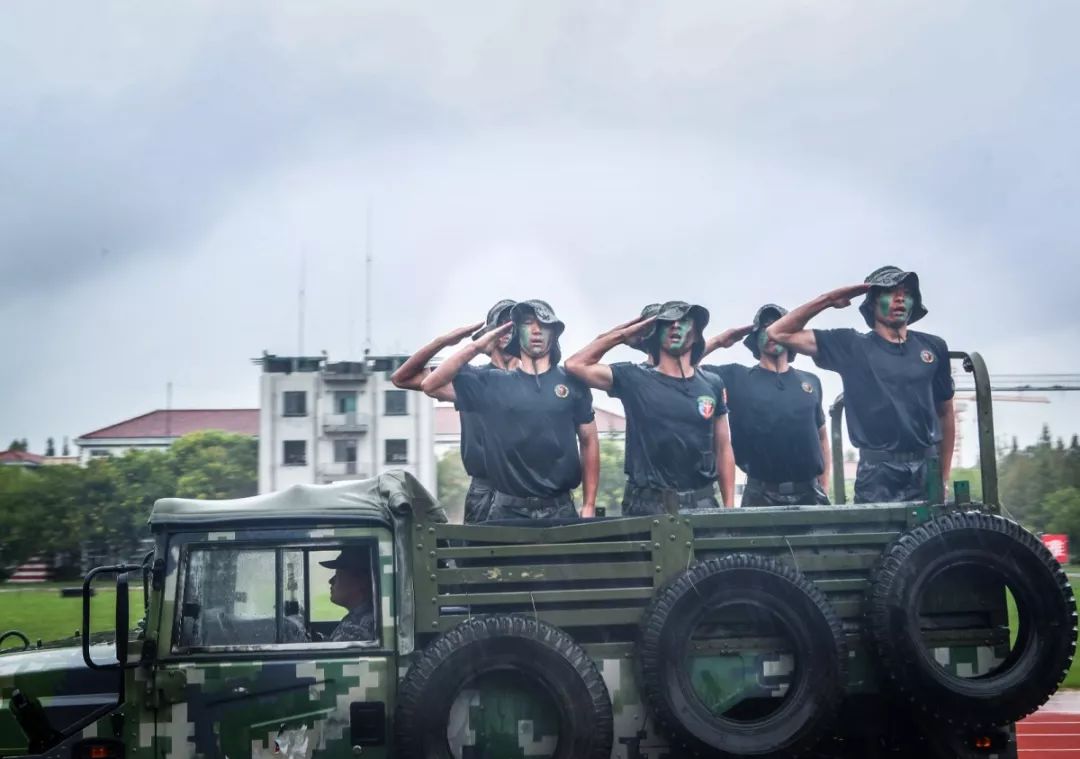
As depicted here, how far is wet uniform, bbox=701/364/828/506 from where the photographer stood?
19.2 feet

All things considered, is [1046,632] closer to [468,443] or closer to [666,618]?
[666,618]

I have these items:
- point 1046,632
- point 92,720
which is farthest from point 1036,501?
point 92,720

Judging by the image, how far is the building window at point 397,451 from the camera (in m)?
43.7

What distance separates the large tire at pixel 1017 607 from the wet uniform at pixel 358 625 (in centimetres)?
210

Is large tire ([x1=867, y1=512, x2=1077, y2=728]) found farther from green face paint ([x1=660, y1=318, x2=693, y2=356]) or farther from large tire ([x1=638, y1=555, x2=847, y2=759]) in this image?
green face paint ([x1=660, y1=318, x2=693, y2=356])

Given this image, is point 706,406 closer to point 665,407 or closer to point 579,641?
point 665,407

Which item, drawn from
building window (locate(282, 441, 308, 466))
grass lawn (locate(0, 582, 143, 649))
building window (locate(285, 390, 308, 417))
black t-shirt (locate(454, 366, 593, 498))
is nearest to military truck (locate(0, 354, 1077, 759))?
black t-shirt (locate(454, 366, 593, 498))

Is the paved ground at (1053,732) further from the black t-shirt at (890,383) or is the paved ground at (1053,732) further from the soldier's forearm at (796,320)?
the soldier's forearm at (796,320)

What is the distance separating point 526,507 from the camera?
5.45 metres

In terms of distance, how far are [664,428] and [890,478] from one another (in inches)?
45.6

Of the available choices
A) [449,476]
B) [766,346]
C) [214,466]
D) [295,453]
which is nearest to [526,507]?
[766,346]

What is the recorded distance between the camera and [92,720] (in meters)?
4.48

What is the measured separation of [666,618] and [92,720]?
2423mm

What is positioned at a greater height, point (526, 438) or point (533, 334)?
point (533, 334)
